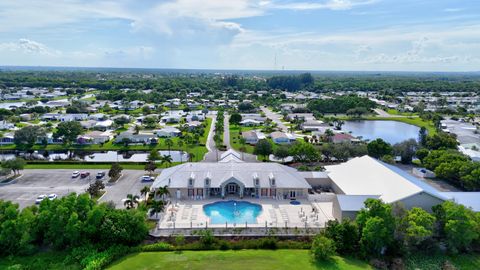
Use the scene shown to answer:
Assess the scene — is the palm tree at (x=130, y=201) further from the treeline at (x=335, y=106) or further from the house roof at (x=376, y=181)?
the treeline at (x=335, y=106)

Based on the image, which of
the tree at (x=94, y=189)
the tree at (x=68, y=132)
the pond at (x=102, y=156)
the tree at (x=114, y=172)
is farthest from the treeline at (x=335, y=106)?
the tree at (x=94, y=189)

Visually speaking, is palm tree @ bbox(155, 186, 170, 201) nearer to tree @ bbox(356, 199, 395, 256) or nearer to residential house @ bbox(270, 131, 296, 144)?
tree @ bbox(356, 199, 395, 256)

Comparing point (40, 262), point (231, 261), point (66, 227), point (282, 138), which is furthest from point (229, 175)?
point (282, 138)

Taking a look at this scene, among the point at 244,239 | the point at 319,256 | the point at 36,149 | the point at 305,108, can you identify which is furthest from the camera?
the point at 305,108

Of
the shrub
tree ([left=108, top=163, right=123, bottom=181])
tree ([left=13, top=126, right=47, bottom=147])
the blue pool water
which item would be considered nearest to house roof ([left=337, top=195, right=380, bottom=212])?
the blue pool water

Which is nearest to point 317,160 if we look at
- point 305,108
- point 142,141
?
point 142,141

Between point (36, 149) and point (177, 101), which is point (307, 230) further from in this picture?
point (177, 101)
